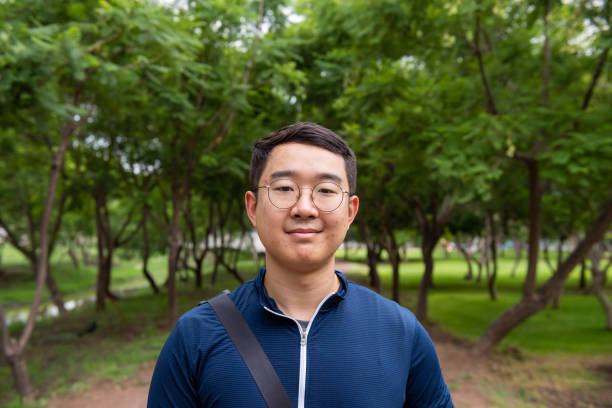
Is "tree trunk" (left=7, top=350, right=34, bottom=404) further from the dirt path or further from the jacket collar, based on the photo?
the jacket collar

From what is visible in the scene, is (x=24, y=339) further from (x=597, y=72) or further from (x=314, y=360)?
(x=597, y=72)

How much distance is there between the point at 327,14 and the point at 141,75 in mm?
4574

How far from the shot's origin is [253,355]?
4.61ft

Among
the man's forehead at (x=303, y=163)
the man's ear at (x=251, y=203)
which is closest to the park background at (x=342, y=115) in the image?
the man's ear at (x=251, y=203)

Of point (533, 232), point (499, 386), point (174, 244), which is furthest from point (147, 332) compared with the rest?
point (533, 232)

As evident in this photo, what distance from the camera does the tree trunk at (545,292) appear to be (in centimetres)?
819

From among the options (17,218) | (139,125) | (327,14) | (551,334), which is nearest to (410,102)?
(327,14)

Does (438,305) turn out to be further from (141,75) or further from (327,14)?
(141,75)

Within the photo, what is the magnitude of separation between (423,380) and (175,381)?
848 millimetres

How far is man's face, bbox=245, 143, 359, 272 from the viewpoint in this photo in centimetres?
148

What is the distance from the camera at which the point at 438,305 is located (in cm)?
1817

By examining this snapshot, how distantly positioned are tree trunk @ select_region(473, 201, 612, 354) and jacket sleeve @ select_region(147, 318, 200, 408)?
8825 mm

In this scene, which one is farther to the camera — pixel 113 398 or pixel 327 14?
pixel 327 14

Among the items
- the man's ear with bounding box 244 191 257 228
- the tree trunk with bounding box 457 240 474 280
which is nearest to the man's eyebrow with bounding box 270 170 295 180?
the man's ear with bounding box 244 191 257 228
